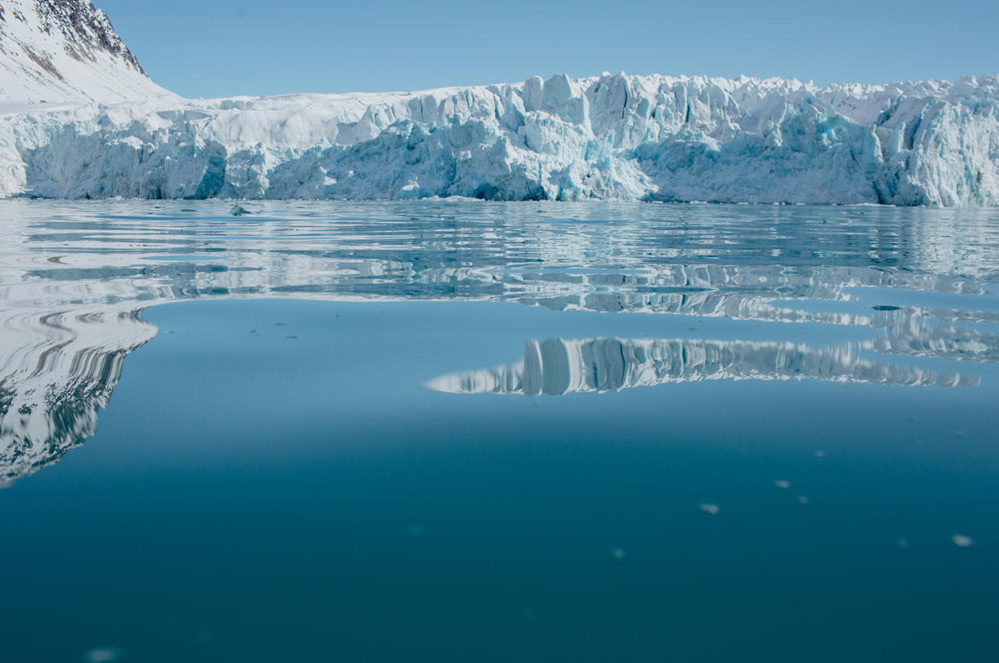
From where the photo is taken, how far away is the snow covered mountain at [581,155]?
28.2 metres

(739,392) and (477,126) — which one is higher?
(477,126)

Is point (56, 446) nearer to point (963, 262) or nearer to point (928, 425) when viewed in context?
point (928, 425)

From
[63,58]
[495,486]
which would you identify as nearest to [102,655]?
[495,486]

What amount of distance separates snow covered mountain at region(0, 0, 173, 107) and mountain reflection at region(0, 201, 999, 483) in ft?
201

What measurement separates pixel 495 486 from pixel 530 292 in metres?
2.97

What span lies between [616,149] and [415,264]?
30.3m

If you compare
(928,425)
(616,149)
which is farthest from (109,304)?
(616,149)

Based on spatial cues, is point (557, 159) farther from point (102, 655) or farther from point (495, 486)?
point (102, 655)

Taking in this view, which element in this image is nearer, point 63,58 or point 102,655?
point 102,655

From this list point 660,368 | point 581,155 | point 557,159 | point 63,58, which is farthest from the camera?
point 63,58

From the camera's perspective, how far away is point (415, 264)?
19.9 ft

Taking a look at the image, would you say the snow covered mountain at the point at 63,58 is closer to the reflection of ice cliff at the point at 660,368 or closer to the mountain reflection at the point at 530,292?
the mountain reflection at the point at 530,292

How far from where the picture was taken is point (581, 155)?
3083 cm

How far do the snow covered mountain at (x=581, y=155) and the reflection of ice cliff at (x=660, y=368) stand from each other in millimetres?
25383
